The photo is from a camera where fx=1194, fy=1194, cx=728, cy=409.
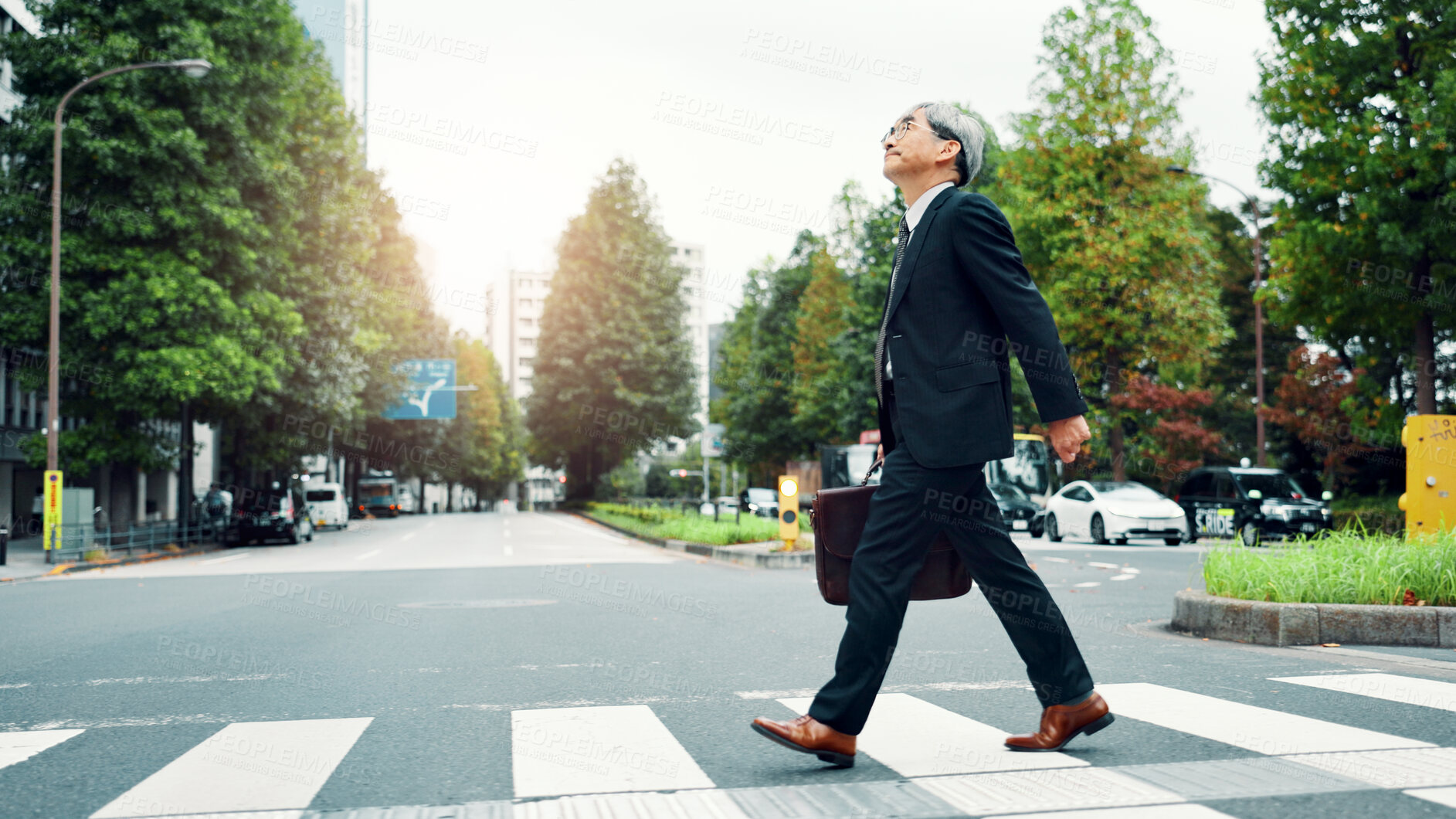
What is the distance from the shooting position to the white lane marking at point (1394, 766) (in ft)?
11.4

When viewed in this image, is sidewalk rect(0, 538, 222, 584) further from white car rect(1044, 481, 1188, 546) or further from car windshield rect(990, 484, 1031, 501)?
car windshield rect(990, 484, 1031, 501)

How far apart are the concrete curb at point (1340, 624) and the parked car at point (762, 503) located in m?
32.6

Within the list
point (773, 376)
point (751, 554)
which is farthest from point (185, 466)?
point (773, 376)

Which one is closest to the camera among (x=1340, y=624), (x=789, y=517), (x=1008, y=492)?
(x=1340, y=624)

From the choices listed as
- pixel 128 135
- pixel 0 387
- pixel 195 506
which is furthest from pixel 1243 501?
pixel 0 387

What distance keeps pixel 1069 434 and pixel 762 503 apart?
4243 centimetres

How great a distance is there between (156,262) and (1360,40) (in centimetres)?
2265

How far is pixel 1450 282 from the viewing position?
65.2 feet

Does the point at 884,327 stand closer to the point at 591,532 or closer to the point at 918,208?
the point at 918,208

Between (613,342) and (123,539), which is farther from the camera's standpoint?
(613,342)

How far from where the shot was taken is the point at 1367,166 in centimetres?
1973

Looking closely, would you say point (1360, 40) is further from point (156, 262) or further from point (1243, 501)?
point (156, 262)

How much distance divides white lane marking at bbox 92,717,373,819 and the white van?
4088 cm

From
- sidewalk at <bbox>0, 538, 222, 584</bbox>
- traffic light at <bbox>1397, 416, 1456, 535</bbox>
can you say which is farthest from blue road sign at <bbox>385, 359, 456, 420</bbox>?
traffic light at <bbox>1397, 416, 1456, 535</bbox>
